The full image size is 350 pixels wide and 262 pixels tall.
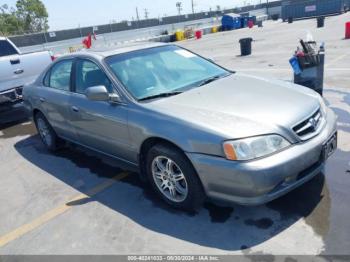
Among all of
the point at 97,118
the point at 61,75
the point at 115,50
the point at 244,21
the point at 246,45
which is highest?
the point at 115,50

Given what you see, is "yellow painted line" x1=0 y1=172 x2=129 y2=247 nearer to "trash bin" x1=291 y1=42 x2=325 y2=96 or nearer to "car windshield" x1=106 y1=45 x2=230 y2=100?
"car windshield" x1=106 y1=45 x2=230 y2=100

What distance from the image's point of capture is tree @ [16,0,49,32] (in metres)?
77.6

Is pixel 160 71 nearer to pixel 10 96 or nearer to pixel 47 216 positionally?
pixel 47 216

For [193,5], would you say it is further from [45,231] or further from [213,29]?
[45,231]

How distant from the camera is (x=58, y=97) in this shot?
4.98 meters

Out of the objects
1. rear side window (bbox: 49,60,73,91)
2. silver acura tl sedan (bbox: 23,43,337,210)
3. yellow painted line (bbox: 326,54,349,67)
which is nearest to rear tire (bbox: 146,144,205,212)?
silver acura tl sedan (bbox: 23,43,337,210)

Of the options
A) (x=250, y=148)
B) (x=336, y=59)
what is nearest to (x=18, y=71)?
(x=250, y=148)

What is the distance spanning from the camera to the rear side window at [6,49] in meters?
8.71

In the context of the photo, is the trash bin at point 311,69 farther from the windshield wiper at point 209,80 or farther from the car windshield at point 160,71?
the windshield wiper at point 209,80

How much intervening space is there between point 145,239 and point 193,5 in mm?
106438

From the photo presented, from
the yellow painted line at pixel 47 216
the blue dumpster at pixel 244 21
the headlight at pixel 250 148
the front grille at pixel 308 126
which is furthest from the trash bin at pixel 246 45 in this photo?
the blue dumpster at pixel 244 21

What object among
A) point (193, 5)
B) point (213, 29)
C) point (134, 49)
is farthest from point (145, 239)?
point (193, 5)

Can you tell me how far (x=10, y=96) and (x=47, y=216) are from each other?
465 centimetres

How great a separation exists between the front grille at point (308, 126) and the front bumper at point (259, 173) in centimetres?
8
